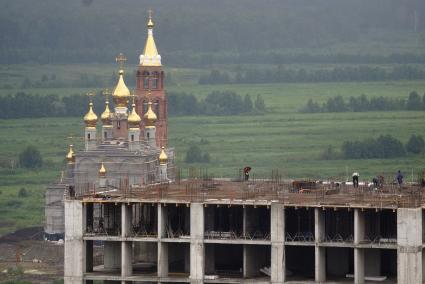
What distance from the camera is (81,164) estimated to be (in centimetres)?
15125

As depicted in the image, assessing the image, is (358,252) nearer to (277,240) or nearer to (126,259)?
(277,240)

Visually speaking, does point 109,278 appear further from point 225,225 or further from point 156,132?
point 156,132

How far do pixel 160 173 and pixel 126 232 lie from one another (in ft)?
196

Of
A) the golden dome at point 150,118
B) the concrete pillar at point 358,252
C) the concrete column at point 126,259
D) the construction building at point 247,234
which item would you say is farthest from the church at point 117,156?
the concrete pillar at point 358,252

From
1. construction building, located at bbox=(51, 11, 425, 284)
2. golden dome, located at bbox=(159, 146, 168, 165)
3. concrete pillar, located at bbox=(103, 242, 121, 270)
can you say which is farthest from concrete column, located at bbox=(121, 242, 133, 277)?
golden dome, located at bbox=(159, 146, 168, 165)

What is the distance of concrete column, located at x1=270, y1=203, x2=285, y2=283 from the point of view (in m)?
82.4

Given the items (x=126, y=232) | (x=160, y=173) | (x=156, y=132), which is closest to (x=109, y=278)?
(x=126, y=232)

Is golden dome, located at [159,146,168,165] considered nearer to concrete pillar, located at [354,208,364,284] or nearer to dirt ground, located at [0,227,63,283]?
dirt ground, located at [0,227,63,283]

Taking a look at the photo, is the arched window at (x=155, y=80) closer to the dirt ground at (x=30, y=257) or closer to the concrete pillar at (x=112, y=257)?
the dirt ground at (x=30, y=257)

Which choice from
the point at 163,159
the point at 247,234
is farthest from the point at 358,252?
the point at 163,159

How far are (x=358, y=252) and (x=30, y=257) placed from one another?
62320 millimetres

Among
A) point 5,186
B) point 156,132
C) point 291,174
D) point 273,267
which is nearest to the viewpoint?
point 273,267

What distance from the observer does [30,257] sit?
14088cm

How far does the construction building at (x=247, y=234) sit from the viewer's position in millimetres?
81688
